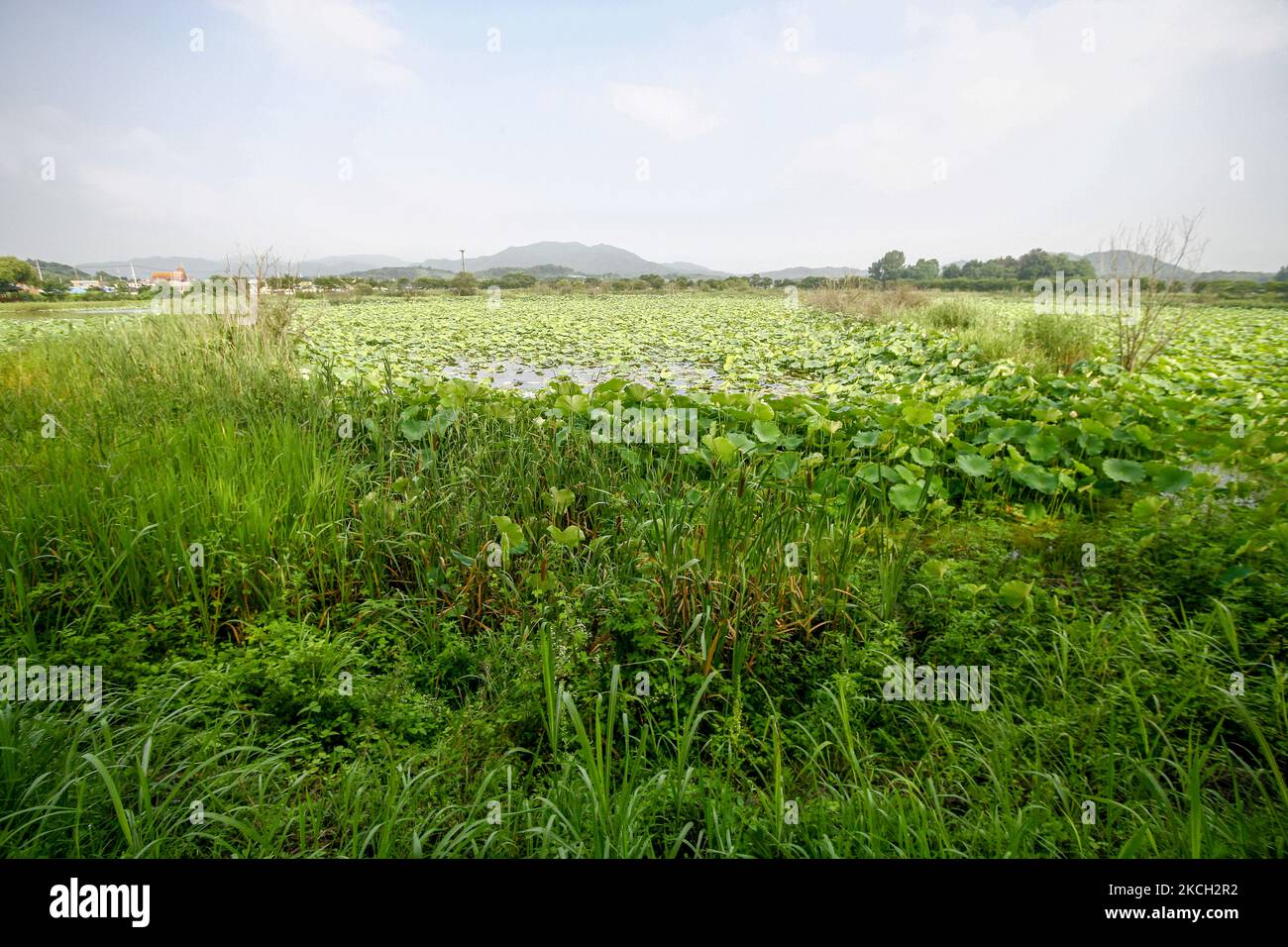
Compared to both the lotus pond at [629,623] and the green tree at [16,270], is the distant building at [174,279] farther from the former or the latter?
the lotus pond at [629,623]

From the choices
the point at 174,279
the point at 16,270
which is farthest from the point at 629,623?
the point at 16,270

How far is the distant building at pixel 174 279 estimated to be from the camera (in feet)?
19.8

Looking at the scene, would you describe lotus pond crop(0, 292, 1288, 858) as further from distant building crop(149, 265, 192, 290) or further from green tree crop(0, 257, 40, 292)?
green tree crop(0, 257, 40, 292)

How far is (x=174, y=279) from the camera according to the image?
21.4 ft

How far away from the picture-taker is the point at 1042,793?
1560 mm

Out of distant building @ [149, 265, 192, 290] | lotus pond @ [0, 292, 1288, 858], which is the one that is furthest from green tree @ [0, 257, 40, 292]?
lotus pond @ [0, 292, 1288, 858]

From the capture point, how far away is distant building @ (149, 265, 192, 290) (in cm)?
605

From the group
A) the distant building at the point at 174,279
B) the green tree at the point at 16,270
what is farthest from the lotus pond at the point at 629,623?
the green tree at the point at 16,270

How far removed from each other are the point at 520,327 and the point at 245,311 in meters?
6.62

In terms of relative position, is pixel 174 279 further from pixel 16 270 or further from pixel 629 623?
pixel 629 623

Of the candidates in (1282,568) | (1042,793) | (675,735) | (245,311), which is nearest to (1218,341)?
(1282,568)

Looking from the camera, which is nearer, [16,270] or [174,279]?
[174,279]

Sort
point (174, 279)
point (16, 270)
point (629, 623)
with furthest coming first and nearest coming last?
1. point (16, 270)
2. point (174, 279)
3. point (629, 623)
